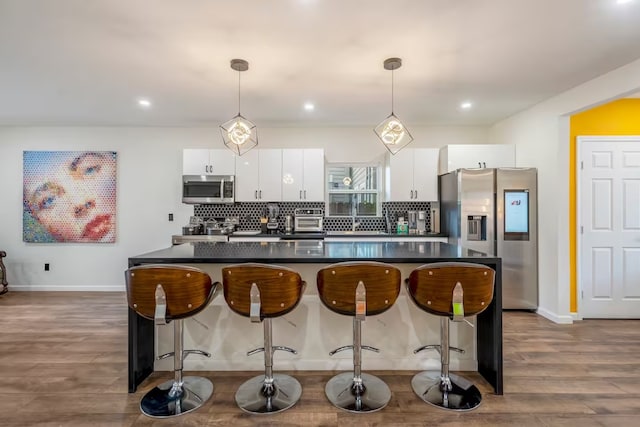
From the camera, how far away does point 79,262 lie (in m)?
4.72

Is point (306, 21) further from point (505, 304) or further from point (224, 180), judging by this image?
point (505, 304)

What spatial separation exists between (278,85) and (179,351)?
2.57m

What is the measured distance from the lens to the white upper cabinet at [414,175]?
4410mm

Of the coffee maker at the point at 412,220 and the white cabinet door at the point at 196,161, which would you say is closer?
the white cabinet door at the point at 196,161

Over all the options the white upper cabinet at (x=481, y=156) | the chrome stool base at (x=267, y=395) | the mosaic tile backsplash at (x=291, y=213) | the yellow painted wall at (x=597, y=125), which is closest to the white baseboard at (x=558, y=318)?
the yellow painted wall at (x=597, y=125)

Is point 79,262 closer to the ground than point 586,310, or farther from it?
farther from it

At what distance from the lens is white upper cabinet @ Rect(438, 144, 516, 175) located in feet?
13.5

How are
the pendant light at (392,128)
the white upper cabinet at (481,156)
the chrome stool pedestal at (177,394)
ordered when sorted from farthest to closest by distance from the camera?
the white upper cabinet at (481,156) → the pendant light at (392,128) → the chrome stool pedestal at (177,394)

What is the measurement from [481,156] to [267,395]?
12.6 ft

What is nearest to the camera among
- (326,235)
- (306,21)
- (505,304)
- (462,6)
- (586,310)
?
(462,6)

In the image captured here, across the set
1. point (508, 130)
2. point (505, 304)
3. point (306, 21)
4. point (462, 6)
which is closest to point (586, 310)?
point (505, 304)

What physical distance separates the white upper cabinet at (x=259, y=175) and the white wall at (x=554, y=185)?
131 inches

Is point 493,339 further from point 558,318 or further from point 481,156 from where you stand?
point 481,156

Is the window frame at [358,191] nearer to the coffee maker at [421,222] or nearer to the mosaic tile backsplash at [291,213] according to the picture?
the mosaic tile backsplash at [291,213]
